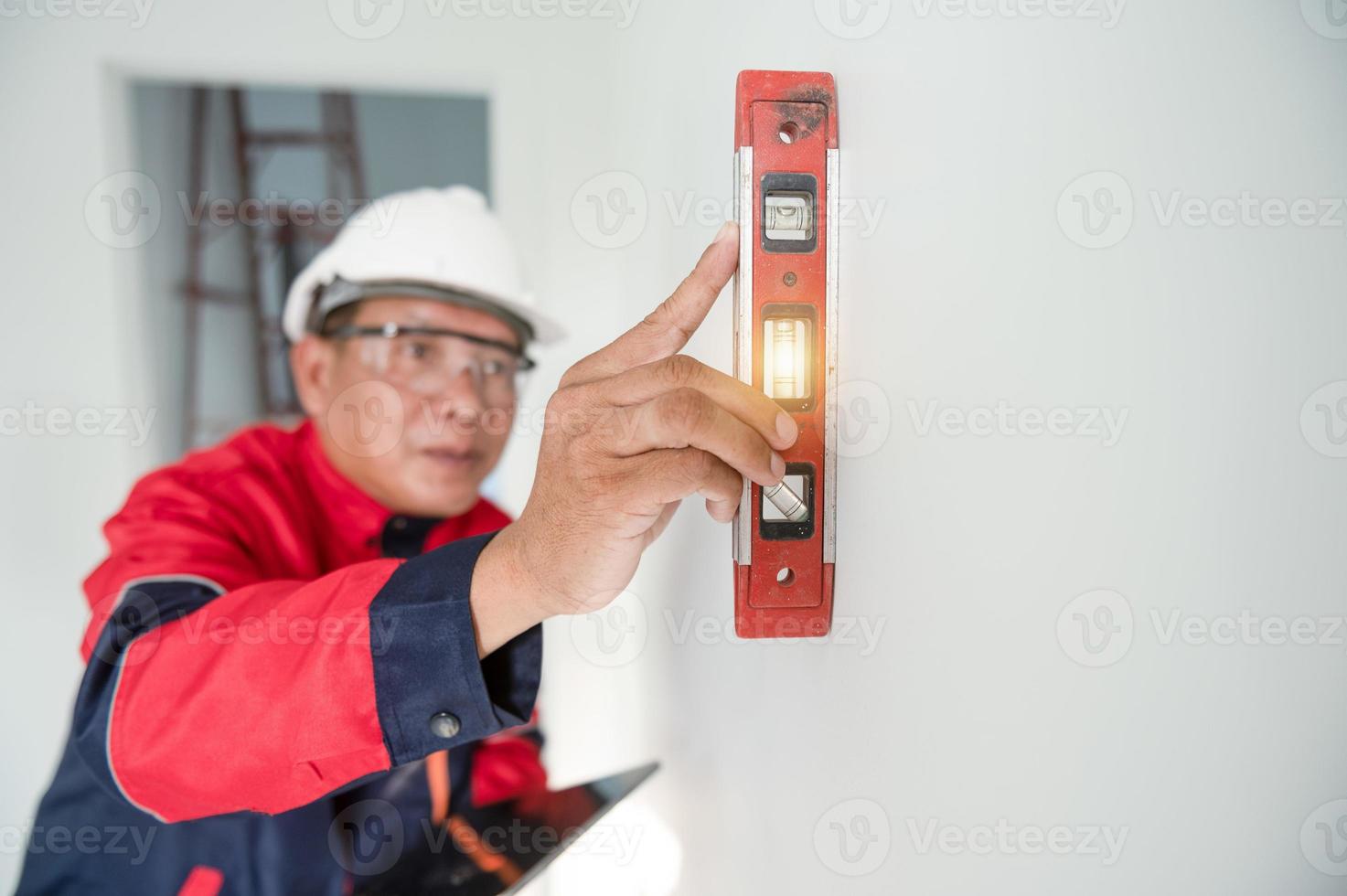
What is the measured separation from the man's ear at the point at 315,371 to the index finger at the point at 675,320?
1.13 metres

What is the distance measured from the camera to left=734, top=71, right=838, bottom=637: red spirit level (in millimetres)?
495

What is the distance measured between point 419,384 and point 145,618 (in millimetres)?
700

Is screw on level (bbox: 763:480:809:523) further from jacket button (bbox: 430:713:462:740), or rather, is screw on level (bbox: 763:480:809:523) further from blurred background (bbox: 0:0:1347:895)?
jacket button (bbox: 430:713:462:740)

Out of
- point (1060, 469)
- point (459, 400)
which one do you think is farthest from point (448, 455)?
point (1060, 469)

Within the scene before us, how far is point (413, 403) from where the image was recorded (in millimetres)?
1454

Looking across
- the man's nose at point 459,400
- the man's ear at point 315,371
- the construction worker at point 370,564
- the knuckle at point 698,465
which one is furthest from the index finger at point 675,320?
the man's ear at point 315,371

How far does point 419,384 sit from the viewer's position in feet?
4.79

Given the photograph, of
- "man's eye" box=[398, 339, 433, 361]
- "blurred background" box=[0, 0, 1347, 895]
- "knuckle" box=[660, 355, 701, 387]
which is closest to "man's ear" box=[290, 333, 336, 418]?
"man's eye" box=[398, 339, 433, 361]

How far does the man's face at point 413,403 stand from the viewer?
1456mm

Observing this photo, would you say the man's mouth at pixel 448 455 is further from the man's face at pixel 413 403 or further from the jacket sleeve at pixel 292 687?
the jacket sleeve at pixel 292 687

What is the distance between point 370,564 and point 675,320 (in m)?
0.43

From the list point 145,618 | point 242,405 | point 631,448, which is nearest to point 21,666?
point 242,405

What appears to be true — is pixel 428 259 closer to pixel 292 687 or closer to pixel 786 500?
pixel 292 687

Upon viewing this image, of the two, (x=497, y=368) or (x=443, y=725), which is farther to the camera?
(x=497, y=368)
